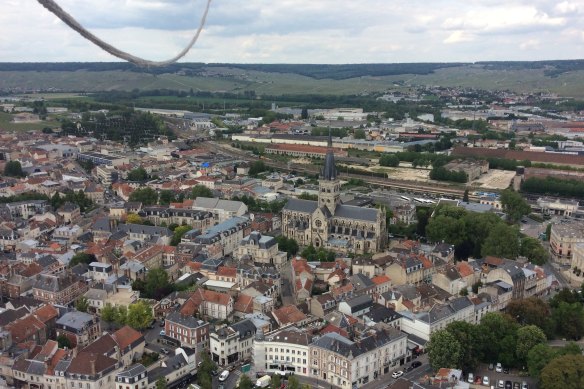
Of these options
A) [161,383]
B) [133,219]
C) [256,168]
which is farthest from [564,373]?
[256,168]

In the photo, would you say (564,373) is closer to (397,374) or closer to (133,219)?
(397,374)

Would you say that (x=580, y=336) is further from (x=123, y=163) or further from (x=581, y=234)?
(x=123, y=163)

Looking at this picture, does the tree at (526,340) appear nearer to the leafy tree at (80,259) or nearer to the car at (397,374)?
the car at (397,374)

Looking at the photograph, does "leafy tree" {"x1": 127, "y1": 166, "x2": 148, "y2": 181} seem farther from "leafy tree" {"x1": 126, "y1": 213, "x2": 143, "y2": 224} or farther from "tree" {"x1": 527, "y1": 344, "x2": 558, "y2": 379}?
"tree" {"x1": 527, "y1": 344, "x2": 558, "y2": 379}

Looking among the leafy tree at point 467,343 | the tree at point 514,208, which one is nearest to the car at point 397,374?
the leafy tree at point 467,343

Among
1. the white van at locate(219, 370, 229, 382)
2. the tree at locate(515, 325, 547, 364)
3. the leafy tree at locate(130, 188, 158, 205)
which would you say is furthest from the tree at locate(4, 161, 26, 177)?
the tree at locate(515, 325, 547, 364)
